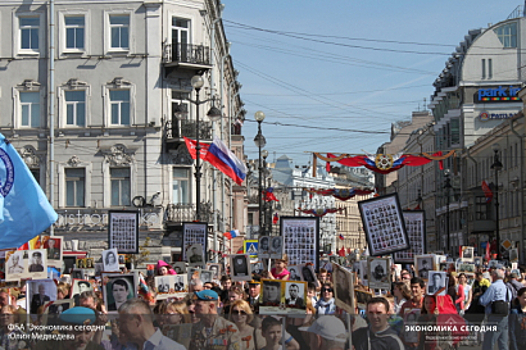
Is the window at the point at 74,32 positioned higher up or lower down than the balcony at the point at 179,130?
higher up

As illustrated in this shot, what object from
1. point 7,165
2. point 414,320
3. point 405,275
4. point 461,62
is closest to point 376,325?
point 414,320

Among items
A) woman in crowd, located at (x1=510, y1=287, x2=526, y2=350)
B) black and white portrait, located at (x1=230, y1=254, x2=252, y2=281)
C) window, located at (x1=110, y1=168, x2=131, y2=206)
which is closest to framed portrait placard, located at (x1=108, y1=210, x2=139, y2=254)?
black and white portrait, located at (x1=230, y1=254, x2=252, y2=281)

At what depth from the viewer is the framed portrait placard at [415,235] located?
19312 mm

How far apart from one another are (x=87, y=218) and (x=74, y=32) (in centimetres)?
809

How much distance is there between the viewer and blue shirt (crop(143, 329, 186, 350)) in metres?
6.25

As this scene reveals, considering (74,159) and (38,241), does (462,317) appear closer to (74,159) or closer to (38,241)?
(38,241)

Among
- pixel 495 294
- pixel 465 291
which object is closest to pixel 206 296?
pixel 495 294

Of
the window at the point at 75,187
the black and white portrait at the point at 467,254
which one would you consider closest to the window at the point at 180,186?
the window at the point at 75,187

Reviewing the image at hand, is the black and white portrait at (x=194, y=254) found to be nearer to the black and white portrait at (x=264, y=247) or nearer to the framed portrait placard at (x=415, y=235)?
the black and white portrait at (x=264, y=247)

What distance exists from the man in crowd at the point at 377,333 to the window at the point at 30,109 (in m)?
31.9

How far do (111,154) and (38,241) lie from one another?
58.9ft

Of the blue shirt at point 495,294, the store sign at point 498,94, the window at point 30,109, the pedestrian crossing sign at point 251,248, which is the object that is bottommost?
the pedestrian crossing sign at point 251,248

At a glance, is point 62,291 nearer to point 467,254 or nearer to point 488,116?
point 467,254

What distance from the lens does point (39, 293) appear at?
11031mm
